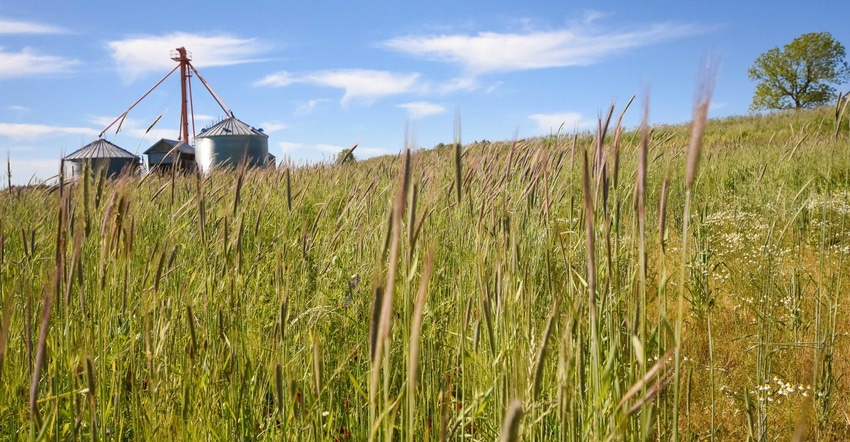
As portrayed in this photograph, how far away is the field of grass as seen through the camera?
0.84 m

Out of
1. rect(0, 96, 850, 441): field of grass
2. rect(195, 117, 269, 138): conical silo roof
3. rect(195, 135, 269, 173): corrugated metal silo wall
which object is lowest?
rect(0, 96, 850, 441): field of grass

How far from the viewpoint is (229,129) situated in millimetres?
26906

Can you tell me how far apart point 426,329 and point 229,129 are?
2725 cm

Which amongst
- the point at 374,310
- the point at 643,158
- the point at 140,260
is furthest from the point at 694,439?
the point at 140,260

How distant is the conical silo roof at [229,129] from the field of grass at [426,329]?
81.5ft

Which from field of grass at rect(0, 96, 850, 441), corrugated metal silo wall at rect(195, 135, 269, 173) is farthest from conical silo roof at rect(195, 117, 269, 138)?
field of grass at rect(0, 96, 850, 441)

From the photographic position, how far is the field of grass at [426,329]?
0.84 m

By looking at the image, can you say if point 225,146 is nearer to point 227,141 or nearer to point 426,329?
point 227,141

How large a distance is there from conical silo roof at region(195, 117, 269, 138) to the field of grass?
→ 24855 mm

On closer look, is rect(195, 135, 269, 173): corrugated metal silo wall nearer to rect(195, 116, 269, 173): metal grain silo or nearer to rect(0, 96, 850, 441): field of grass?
rect(195, 116, 269, 173): metal grain silo

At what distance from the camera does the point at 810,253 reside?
4035 mm

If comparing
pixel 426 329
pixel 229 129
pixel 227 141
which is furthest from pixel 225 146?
pixel 426 329

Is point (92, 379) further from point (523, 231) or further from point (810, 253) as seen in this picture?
point (810, 253)

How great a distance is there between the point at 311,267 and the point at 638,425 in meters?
1.58
